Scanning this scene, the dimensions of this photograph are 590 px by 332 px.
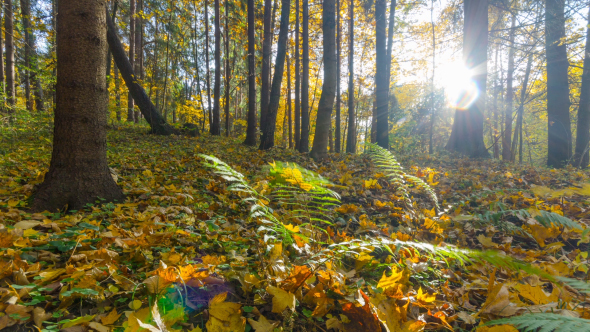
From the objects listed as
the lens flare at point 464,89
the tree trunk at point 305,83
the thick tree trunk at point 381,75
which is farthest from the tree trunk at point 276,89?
the lens flare at point 464,89

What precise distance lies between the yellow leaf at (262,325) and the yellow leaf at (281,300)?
2.1 inches

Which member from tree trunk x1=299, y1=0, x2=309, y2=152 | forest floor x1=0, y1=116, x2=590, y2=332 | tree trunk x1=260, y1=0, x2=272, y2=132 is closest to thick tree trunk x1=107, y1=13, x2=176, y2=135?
tree trunk x1=260, y1=0, x2=272, y2=132

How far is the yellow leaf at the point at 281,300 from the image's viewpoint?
1.05 m

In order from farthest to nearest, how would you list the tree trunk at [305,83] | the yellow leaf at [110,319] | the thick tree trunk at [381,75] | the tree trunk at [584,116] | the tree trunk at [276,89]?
the tree trunk at [305,83]
the thick tree trunk at [381,75]
the tree trunk at [276,89]
the tree trunk at [584,116]
the yellow leaf at [110,319]

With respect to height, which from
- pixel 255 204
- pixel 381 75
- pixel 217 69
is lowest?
pixel 255 204

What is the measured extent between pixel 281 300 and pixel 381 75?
8.58 metres

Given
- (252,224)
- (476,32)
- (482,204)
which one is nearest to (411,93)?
(476,32)

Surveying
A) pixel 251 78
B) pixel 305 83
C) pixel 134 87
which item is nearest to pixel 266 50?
pixel 251 78

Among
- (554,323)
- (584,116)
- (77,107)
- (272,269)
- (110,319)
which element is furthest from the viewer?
(584,116)

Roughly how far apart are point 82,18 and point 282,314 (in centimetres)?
299

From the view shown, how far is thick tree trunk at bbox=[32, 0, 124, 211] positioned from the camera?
7.75ft

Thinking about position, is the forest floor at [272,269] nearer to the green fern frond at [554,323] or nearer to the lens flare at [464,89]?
the green fern frond at [554,323]

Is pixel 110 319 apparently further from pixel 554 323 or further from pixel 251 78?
pixel 251 78

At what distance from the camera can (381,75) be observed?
27.5 feet
